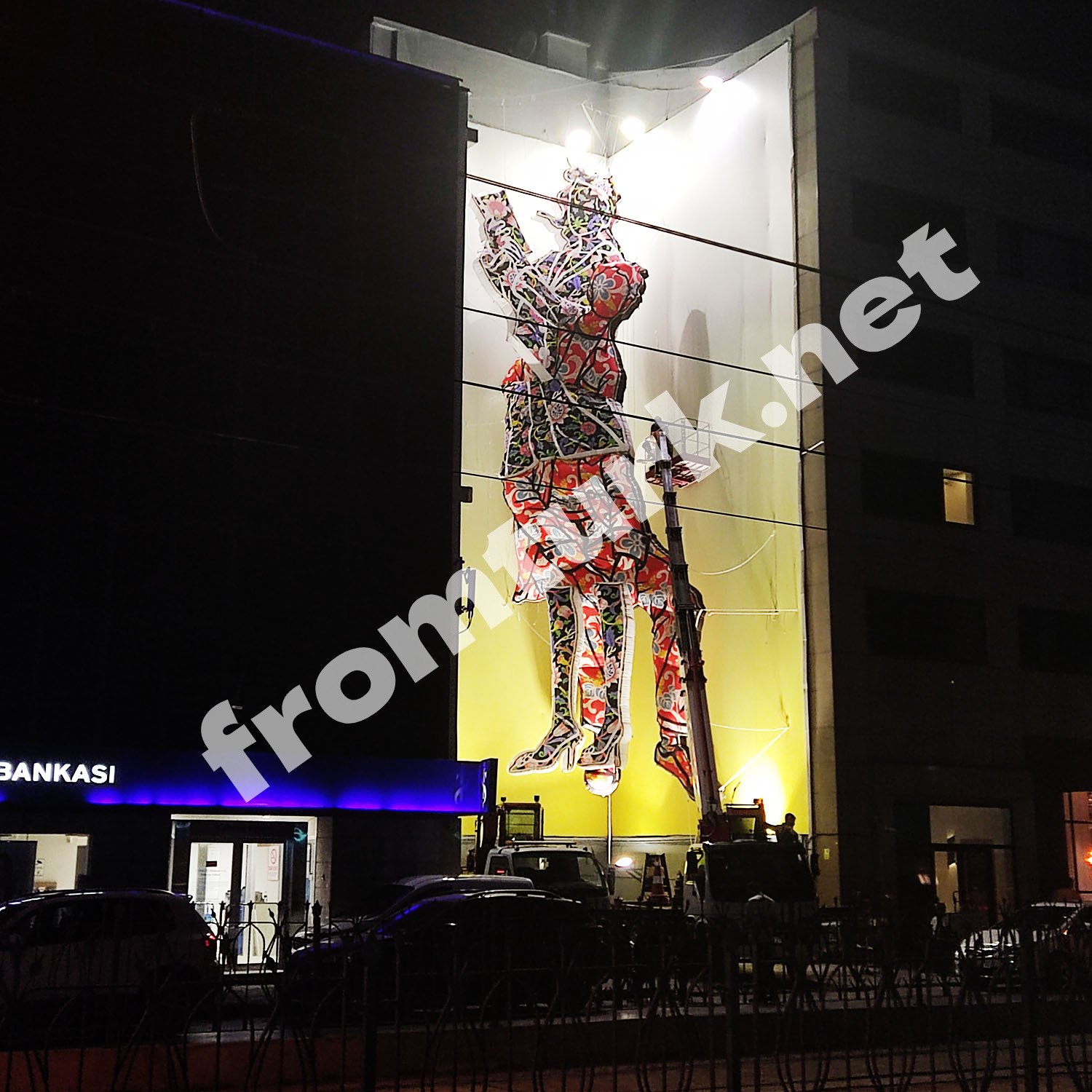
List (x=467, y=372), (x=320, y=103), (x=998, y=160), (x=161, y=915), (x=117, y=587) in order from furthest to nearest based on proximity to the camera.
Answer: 1. (x=998, y=160)
2. (x=467, y=372)
3. (x=320, y=103)
4. (x=117, y=587)
5. (x=161, y=915)

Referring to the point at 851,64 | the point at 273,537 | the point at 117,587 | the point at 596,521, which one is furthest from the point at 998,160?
the point at 117,587

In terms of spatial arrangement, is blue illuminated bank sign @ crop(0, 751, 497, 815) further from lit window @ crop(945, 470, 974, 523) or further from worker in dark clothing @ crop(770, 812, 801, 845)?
lit window @ crop(945, 470, 974, 523)

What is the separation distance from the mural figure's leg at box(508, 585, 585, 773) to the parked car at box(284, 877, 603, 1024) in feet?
44.5

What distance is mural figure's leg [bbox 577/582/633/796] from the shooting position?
101ft

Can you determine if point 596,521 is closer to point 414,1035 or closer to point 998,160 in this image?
point 998,160

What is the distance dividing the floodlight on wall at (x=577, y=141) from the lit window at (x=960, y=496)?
13.0 meters

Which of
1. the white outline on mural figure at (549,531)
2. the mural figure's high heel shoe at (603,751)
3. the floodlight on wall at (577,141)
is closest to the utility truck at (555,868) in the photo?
the white outline on mural figure at (549,531)

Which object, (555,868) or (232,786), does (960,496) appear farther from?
(232,786)

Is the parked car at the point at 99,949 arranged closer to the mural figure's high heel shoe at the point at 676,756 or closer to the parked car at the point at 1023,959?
the parked car at the point at 1023,959

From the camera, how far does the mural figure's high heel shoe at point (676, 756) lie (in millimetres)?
31000

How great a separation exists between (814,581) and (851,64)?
13.5 meters

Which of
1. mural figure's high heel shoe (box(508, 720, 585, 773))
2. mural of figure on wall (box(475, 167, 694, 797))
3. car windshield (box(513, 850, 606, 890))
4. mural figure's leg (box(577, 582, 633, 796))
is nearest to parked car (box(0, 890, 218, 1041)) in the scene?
car windshield (box(513, 850, 606, 890))

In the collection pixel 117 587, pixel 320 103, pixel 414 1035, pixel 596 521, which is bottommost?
pixel 414 1035

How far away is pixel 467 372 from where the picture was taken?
33625mm
